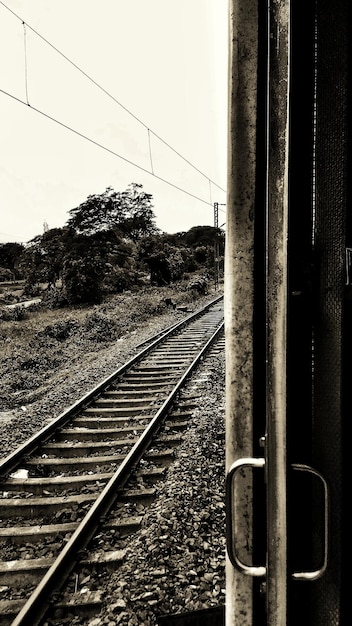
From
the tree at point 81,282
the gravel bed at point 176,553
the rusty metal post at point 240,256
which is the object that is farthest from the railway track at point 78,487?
the tree at point 81,282

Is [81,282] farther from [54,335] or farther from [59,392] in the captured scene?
[59,392]

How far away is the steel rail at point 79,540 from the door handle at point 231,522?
9.86 ft

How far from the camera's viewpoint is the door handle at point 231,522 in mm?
1029

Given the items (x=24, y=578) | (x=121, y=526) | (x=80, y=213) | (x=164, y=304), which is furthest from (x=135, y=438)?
(x=80, y=213)

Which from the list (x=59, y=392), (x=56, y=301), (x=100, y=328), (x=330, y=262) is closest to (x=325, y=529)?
(x=330, y=262)

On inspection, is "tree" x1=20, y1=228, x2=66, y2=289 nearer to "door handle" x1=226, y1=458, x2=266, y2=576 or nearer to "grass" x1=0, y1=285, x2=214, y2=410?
"grass" x1=0, y1=285, x2=214, y2=410

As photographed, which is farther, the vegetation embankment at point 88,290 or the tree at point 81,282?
the tree at point 81,282

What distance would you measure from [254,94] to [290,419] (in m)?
0.79

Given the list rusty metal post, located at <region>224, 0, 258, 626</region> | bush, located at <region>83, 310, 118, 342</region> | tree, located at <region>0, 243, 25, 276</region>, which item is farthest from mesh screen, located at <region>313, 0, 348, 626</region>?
tree, located at <region>0, 243, 25, 276</region>

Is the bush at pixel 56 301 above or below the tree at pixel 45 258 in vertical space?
below

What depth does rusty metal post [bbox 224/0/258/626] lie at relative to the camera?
1153mm

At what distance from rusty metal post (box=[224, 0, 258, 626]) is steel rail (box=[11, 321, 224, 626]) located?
9.75ft

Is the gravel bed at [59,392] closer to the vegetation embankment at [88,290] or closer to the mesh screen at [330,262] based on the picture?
the vegetation embankment at [88,290]

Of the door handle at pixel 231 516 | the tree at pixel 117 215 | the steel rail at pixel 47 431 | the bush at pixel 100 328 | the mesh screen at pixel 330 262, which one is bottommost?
the steel rail at pixel 47 431
